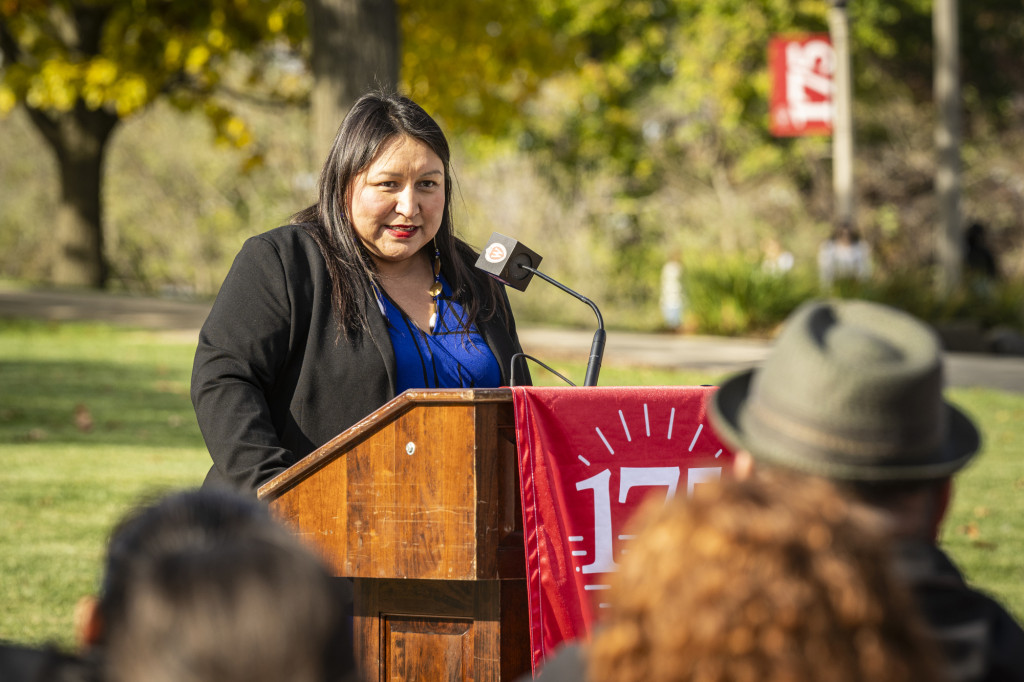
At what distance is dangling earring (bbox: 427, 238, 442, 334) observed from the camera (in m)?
3.62

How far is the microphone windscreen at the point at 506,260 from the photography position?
11.5 ft

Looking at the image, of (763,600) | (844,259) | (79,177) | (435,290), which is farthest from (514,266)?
(79,177)

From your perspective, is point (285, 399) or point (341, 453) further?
point (285, 399)

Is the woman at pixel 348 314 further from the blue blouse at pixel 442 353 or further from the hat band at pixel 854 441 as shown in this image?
the hat band at pixel 854 441


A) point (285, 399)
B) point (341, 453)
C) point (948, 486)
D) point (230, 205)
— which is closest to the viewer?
A: point (948, 486)

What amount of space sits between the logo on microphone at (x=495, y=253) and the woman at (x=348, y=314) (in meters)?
0.21

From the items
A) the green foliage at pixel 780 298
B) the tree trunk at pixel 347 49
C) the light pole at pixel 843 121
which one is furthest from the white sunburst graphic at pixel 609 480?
the light pole at pixel 843 121

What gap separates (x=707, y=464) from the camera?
3113mm

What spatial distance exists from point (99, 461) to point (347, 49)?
412 centimetres

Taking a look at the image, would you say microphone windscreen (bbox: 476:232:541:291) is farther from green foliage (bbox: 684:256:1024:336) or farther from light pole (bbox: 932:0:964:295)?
light pole (bbox: 932:0:964:295)

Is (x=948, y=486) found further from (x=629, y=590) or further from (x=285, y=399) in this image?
(x=285, y=399)

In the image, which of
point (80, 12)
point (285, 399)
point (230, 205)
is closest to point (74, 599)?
point (285, 399)

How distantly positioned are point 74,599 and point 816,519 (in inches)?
215

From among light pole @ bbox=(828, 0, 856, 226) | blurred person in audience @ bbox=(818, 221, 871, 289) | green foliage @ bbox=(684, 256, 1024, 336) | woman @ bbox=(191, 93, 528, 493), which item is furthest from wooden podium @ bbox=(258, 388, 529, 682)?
light pole @ bbox=(828, 0, 856, 226)
